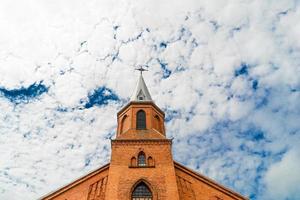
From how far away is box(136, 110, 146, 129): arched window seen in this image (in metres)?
27.1

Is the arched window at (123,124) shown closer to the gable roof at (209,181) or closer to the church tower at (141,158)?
the church tower at (141,158)

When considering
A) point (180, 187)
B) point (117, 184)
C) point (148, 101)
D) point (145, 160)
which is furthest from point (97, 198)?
point (148, 101)

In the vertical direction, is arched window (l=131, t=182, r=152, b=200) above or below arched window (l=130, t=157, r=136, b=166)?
below

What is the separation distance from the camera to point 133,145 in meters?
24.3

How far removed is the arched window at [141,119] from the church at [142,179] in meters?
0.54

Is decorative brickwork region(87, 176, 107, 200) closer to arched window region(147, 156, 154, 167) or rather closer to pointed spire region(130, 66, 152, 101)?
arched window region(147, 156, 154, 167)

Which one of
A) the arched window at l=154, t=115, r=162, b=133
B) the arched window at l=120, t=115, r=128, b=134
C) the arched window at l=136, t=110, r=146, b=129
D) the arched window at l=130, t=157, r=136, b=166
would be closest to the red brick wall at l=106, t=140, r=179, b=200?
the arched window at l=130, t=157, r=136, b=166

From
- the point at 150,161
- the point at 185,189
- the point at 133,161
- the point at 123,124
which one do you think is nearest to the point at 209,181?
the point at 185,189

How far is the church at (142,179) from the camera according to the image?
21261mm

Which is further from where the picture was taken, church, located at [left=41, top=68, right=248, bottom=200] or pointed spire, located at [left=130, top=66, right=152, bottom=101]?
pointed spire, located at [left=130, top=66, right=152, bottom=101]

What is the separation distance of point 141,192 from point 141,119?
771cm

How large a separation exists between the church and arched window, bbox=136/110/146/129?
1.77ft

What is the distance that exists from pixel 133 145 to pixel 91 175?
148 inches

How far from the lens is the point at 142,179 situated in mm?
21766
